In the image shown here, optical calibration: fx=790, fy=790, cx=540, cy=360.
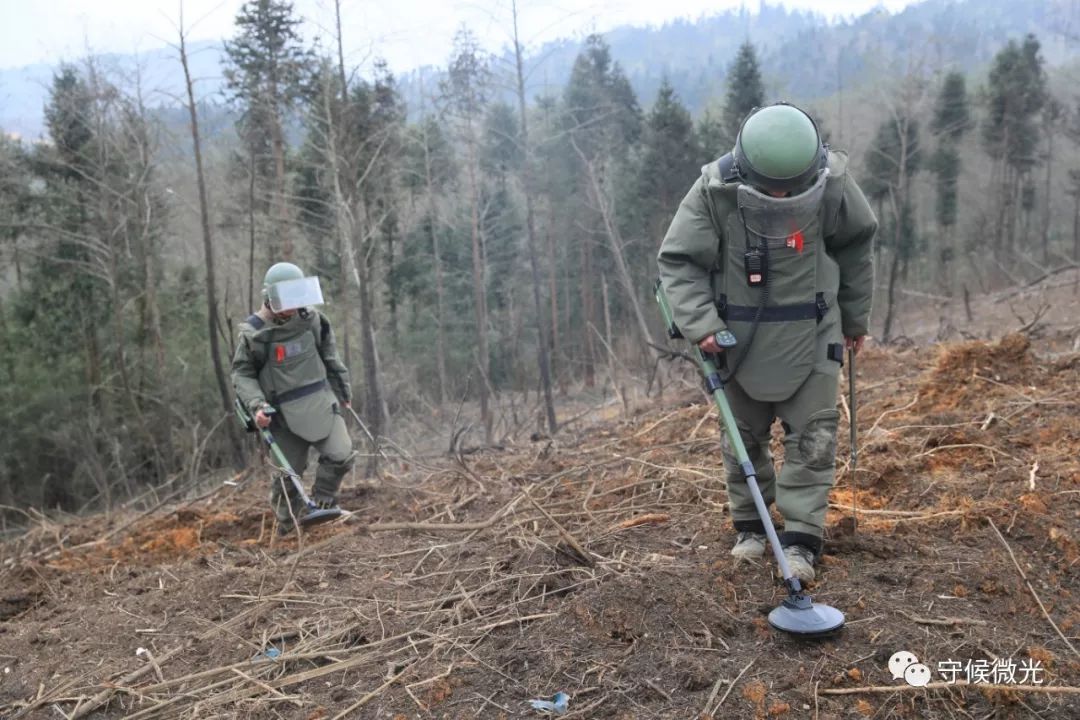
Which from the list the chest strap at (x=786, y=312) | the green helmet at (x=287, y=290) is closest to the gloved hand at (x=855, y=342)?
the chest strap at (x=786, y=312)

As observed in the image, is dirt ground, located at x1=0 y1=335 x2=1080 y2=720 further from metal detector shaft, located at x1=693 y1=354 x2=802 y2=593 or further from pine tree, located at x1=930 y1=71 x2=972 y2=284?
pine tree, located at x1=930 y1=71 x2=972 y2=284

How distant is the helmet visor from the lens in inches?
219

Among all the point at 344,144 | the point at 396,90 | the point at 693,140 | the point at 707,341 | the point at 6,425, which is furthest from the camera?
the point at 693,140

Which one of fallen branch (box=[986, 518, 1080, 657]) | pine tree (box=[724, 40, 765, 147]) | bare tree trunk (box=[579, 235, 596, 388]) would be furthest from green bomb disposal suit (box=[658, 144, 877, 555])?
pine tree (box=[724, 40, 765, 147])

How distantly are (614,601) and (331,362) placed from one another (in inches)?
150

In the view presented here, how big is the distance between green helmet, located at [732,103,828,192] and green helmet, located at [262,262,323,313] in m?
3.40

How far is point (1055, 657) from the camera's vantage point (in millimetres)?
2592

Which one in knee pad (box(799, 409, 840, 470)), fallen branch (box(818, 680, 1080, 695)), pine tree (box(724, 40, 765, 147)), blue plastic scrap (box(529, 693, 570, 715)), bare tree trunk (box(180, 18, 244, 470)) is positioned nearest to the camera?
fallen branch (box(818, 680, 1080, 695))

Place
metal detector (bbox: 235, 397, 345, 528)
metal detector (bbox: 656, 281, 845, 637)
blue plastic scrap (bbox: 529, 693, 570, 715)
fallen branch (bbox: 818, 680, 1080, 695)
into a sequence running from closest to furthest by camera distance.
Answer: fallen branch (bbox: 818, 680, 1080, 695) → blue plastic scrap (bbox: 529, 693, 570, 715) → metal detector (bbox: 656, 281, 845, 637) → metal detector (bbox: 235, 397, 345, 528)

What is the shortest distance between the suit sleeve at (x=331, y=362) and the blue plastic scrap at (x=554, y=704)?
3.95m

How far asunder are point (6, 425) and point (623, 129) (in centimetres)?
2556

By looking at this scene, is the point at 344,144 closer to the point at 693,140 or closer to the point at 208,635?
the point at 208,635

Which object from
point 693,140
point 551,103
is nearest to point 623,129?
point 693,140

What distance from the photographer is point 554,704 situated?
8.52 ft
